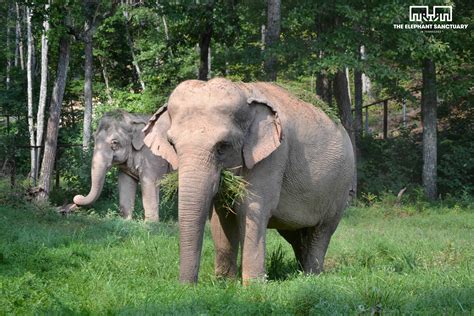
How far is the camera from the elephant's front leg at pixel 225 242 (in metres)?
9.53

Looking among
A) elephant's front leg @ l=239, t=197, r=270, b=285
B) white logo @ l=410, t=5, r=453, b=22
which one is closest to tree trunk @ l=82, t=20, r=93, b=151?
white logo @ l=410, t=5, r=453, b=22

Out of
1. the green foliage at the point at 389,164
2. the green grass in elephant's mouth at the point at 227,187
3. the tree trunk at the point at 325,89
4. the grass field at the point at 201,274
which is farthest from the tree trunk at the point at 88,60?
the green grass in elephant's mouth at the point at 227,187

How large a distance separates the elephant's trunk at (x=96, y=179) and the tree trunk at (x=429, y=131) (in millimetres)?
9125

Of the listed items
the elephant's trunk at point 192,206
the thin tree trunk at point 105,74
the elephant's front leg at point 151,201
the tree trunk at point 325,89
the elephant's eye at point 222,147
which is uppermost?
the thin tree trunk at point 105,74

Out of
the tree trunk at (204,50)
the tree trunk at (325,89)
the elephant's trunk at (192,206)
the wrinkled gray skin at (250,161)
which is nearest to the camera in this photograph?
the elephant's trunk at (192,206)

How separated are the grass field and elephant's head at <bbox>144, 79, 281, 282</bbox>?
62 centimetres

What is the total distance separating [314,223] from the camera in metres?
10.4

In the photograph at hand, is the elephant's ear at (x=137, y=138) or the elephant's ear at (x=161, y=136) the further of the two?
the elephant's ear at (x=137, y=138)

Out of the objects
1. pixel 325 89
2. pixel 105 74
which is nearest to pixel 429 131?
pixel 325 89

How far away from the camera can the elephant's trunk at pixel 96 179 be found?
17.6 m

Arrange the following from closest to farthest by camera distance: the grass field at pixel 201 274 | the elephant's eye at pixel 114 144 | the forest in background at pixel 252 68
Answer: the grass field at pixel 201 274, the elephant's eye at pixel 114 144, the forest in background at pixel 252 68

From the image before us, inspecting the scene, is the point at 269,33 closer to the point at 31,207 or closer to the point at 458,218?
the point at 458,218

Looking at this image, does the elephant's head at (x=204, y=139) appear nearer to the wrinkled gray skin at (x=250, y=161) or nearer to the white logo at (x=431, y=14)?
the wrinkled gray skin at (x=250, y=161)

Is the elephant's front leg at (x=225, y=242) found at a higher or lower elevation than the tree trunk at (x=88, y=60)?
lower
